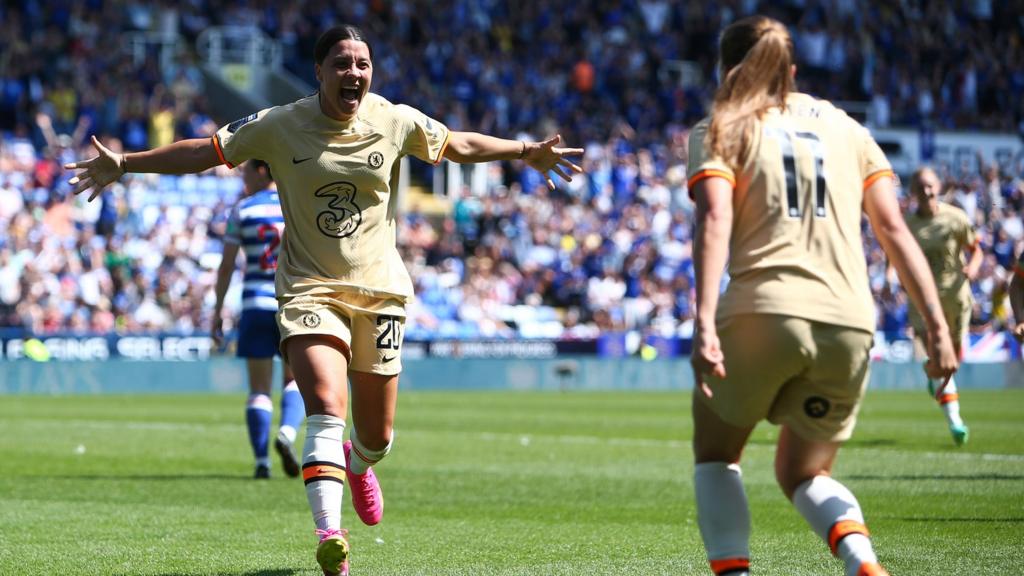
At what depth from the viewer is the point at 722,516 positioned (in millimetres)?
5094

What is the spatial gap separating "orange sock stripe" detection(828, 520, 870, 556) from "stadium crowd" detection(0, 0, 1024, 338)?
21.1 meters

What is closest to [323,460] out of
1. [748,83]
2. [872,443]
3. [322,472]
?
[322,472]

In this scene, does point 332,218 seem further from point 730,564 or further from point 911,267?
point 911,267

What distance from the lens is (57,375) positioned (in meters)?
26.0

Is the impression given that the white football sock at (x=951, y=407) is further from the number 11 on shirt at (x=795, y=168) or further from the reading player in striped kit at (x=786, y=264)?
the number 11 on shirt at (x=795, y=168)

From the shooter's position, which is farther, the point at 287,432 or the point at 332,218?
the point at 287,432

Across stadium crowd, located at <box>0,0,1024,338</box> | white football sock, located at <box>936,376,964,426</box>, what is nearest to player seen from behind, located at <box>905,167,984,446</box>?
white football sock, located at <box>936,376,964,426</box>

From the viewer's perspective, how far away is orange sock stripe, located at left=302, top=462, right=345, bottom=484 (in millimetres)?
6477

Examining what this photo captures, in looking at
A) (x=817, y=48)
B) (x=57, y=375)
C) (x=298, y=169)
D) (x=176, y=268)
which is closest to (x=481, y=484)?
(x=298, y=169)

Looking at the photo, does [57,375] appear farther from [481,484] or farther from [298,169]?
[298,169]

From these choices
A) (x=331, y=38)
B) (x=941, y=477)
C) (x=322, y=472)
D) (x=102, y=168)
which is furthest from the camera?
(x=941, y=477)

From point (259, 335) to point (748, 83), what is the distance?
668 centimetres

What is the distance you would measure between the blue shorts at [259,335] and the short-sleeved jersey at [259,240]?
6 centimetres

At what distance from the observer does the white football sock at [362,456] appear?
23.7 feet
